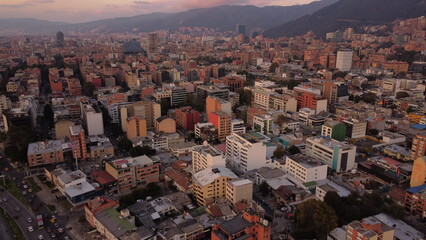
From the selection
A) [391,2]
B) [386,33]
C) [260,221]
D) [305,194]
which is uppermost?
[391,2]

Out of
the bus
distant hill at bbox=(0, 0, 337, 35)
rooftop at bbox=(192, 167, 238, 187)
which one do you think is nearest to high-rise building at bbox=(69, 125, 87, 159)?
the bus

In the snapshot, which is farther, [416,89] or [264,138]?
[416,89]

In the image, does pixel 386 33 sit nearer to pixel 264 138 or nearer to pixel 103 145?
pixel 264 138

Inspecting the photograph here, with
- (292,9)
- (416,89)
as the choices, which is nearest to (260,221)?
(416,89)

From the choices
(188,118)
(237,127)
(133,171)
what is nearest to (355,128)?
(237,127)

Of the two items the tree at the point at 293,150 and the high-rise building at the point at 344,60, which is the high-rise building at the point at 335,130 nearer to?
the tree at the point at 293,150

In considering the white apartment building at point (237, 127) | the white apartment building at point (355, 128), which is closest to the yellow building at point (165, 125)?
the white apartment building at point (237, 127)
